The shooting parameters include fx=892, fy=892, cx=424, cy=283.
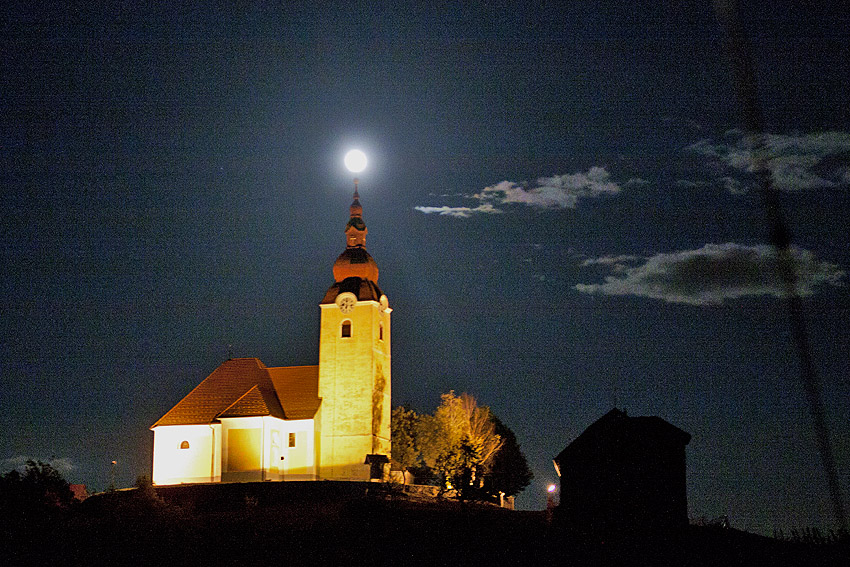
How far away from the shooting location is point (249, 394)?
59406mm

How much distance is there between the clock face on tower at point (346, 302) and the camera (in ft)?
211

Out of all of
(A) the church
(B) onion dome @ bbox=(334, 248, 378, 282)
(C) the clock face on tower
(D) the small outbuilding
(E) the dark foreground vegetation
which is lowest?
(E) the dark foreground vegetation

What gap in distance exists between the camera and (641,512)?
41.4 metres

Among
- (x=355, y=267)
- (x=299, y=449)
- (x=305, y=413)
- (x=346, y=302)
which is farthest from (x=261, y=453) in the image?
(x=355, y=267)

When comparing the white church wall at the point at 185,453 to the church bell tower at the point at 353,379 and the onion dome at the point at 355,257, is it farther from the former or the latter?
the onion dome at the point at 355,257

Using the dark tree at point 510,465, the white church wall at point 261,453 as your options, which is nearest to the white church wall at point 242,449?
the white church wall at point 261,453

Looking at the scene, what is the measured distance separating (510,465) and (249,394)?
23.0 m

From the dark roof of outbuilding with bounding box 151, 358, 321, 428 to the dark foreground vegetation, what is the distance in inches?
571

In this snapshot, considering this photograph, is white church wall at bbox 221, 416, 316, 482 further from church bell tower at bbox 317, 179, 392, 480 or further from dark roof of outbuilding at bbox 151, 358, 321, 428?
church bell tower at bbox 317, 179, 392, 480

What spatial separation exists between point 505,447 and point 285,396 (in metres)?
19.3

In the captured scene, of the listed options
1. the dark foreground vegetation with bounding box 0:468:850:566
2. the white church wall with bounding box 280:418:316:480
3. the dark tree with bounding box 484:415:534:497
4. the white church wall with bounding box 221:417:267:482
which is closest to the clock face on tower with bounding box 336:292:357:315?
the white church wall with bounding box 280:418:316:480

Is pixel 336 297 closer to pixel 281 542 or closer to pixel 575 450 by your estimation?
pixel 575 450

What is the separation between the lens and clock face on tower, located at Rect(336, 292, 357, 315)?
6425cm

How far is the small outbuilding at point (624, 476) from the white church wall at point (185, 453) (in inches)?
960
